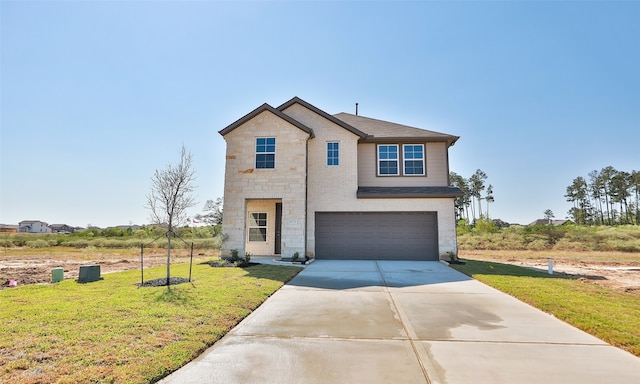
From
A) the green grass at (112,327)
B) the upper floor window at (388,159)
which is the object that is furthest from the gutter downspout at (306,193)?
the green grass at (112,327)

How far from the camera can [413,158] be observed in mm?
15883

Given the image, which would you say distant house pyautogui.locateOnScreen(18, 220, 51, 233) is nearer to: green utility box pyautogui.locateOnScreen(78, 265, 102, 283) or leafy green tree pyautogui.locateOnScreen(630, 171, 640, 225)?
green utility box pyautogui.locateOnScreen(78, 265, 102, 283)

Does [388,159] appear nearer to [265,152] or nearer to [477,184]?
[265,152]

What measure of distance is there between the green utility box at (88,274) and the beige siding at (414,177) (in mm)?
11614

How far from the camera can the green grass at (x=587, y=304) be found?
15.6ft

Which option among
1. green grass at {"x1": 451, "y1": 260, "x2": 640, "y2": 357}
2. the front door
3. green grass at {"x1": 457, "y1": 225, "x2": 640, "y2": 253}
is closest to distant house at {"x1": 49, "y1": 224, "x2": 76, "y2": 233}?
the front door

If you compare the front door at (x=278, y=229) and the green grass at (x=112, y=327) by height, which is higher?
the front door at (x=278, y=229)

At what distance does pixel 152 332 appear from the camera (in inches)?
175

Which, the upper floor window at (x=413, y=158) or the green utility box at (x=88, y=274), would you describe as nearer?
the green utility box at (x=88, y=274)

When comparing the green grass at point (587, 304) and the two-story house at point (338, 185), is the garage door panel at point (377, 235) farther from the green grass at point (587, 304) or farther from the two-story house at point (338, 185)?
the green grass at point (587, 304)

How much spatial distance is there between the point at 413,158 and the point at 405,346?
12905 mm

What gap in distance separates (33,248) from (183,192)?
30886mm

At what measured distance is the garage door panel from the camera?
14898 millimetres

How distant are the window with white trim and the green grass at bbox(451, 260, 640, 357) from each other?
10823mm
